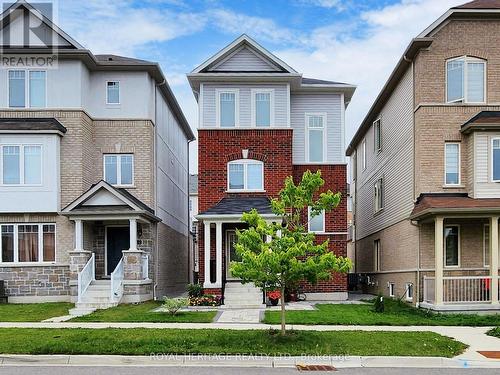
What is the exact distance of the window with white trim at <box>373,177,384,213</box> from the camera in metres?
25.9

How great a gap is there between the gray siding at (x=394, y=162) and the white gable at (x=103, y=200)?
1053cm

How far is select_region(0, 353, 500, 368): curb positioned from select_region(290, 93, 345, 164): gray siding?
14.2m

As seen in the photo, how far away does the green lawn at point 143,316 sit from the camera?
15398 millimetres

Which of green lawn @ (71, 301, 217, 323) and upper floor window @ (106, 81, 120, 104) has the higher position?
upper floor window @ (106, 81, 120, 104)

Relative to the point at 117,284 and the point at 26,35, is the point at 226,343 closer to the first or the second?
the point at 117,284

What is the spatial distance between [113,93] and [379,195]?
42.6ft

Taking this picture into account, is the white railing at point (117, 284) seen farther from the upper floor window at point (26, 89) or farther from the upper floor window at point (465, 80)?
the upper floor window at point (465, 80)

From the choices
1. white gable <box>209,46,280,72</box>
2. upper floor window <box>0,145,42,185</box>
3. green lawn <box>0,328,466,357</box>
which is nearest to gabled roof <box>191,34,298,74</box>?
white gable <box>209,46,280,72</box>

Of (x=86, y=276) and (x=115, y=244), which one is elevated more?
(x=115, y=244)

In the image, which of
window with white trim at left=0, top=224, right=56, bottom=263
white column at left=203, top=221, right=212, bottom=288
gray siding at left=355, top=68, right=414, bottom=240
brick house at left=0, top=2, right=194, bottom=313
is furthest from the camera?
window with white trim at left=0, top=224, right=56, bottom=263

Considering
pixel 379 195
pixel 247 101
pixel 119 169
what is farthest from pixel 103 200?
pixel 379 195

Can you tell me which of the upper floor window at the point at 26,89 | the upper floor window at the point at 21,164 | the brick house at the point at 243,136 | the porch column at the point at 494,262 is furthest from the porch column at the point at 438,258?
the upper floor window at the point at 26,89

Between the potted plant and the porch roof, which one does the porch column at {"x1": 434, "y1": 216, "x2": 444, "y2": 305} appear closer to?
the porch roof

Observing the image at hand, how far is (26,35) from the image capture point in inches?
854
